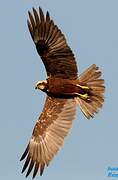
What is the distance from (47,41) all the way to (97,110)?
5.99ft

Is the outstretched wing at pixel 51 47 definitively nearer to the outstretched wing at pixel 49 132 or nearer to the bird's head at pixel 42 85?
the bird's head at pixel 42 85

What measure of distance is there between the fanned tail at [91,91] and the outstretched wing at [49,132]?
0.82ft

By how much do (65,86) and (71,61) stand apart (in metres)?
0.59

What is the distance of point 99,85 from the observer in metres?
16.5

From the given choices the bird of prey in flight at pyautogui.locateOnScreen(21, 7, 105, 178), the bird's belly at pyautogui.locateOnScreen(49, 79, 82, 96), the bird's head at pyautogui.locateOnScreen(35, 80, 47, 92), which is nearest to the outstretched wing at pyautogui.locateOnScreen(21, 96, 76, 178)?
the bird of prey in flight at pyautogui.locateOnScreen(21, 7, 105, 178)

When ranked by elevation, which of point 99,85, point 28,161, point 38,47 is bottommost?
point 28,161

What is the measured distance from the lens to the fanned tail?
16422mm

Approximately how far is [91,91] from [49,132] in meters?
1.30

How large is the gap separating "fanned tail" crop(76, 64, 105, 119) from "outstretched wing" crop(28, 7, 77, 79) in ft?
0.93

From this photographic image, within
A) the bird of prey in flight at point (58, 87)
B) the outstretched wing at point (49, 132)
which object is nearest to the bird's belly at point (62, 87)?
the bird of prey in flight at point (58, 87)

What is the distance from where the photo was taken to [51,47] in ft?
53.3

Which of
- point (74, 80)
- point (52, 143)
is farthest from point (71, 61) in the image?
point (52, 143)

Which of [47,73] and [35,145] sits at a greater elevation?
[47,73]

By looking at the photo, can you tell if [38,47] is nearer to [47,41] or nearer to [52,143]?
[47,41]
